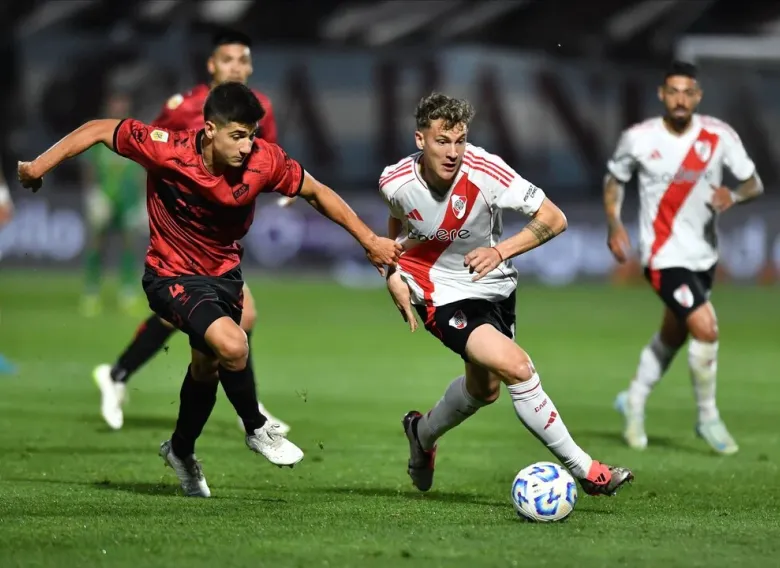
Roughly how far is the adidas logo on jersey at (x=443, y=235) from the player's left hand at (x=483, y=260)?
531 mm

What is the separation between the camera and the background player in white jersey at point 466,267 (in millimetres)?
6746

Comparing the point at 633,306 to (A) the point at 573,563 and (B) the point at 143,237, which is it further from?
(A) the point at 573,563

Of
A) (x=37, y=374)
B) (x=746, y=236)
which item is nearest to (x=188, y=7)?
(x=746, y=236)

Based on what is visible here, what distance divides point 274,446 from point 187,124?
2732 millimetres

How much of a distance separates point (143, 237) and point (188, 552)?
60.2 feet

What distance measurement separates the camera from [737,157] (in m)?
9.47

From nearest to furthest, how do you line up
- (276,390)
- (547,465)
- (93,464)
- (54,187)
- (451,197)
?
(547,465), (451,197), (93,464), (276,390), (54,187)

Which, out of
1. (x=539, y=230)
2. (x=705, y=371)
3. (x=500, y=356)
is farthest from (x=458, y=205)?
(x=705, y=371)

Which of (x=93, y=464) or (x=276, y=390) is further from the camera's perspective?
(x=276, y=390)

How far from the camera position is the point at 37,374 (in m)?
12.5

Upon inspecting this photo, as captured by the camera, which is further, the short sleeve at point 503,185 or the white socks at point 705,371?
the white socks at point 705,371

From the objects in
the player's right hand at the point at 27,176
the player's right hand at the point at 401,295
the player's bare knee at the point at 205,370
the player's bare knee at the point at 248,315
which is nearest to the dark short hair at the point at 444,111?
the player's right hand at the point at 401,295

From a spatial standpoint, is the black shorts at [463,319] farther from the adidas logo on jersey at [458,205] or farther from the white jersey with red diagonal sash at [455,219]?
the adidas logo on jersey at [458,205]

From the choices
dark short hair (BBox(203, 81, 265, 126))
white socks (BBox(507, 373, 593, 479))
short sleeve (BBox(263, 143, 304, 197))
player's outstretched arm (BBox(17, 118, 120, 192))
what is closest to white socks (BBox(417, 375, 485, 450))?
white socks (BBox(507, 373, 593, 479))
